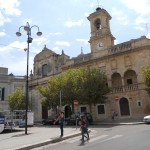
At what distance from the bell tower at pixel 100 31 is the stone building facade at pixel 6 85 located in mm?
19374

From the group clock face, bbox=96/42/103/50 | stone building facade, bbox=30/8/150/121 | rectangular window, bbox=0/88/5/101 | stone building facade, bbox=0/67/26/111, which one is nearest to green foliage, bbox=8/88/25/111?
stone building facade, bbox=0/67/26/111

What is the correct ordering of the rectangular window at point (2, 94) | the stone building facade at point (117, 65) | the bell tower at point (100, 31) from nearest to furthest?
the stone building facade at point (117, 65), the bell tower at point (100, 31), the rectangular window at point (2, 94)

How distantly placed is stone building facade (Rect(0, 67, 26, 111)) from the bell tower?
1937 centimetres

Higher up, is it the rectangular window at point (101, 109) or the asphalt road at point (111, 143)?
the rectangular window at point (101, 109)

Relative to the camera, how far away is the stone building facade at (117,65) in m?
32.9

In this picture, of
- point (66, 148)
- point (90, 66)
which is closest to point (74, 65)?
point (90, 66)

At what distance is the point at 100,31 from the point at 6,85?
2318cm

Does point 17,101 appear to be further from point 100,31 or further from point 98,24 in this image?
point 98,24

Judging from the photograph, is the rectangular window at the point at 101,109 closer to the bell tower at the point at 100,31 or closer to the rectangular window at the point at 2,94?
the bell tower at the point at 100,31

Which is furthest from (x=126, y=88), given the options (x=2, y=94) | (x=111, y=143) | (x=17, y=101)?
(x=2, y=94)

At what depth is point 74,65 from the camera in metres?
40.5

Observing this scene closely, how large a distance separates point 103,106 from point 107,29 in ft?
41.3

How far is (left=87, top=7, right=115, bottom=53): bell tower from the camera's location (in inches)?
1490

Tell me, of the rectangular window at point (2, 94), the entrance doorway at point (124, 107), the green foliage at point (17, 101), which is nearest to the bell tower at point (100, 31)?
the entrance doorway at point (124, 107)
